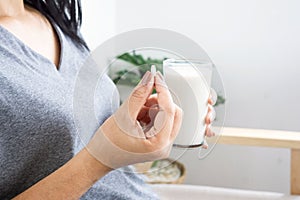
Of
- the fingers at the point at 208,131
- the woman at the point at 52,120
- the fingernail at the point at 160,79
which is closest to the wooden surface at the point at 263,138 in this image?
the woman at the point at 52,120

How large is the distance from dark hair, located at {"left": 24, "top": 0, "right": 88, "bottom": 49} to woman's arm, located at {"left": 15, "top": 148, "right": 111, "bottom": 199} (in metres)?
0.32

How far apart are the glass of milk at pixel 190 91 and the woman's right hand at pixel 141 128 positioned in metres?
0.03

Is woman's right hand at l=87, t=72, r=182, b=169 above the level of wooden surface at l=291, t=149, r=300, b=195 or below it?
above

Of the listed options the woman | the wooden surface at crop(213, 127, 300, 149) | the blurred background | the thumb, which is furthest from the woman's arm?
the blurred background

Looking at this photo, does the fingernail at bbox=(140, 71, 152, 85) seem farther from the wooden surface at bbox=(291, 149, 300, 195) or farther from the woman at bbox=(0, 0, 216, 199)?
the wooden surface at bbox=(291, 149, 300, 195)

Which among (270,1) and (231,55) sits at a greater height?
(270,1)

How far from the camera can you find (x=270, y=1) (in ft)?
6.34

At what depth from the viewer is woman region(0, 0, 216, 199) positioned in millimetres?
552

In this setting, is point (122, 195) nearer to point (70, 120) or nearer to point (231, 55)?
point (70, 120)

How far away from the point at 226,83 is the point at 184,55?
146 centimetres

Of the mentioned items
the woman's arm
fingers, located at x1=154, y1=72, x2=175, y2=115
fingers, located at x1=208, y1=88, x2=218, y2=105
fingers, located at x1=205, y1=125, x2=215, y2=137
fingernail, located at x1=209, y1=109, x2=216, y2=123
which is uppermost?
fingers, located at x1=154, y1=72, x2=175, y2=115

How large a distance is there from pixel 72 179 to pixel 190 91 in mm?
173

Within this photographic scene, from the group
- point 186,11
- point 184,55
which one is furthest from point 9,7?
point 186,11

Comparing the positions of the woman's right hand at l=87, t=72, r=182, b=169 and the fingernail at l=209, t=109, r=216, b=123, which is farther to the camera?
the fingernail at l=209, t=109, r=216, b=123
